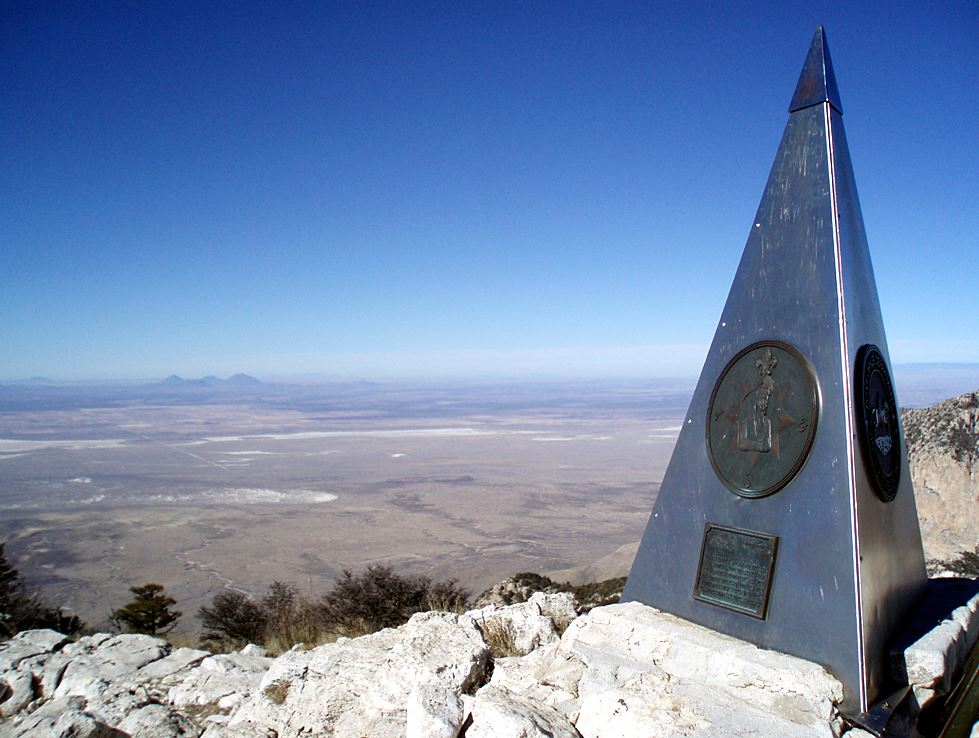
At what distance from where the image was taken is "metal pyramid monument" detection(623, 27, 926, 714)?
Answer: 3549mm

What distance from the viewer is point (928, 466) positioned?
11875 millimetres

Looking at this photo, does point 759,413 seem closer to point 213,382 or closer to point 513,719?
point 513,719

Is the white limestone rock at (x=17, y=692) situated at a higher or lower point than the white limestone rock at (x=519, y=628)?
lower

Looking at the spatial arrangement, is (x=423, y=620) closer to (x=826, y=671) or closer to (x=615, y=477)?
(x=826, y=671)

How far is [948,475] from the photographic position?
37.9 ft

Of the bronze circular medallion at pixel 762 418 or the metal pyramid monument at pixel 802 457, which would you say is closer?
the metal pyramid monument at pixel 802 457

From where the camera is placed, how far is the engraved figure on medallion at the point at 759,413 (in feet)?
13.0

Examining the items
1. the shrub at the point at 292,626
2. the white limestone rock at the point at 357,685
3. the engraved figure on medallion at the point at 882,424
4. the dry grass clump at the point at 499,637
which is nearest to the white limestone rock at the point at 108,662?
the shrub at the point at 292,626

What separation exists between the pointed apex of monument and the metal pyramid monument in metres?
0.01

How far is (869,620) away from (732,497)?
3.01 ft

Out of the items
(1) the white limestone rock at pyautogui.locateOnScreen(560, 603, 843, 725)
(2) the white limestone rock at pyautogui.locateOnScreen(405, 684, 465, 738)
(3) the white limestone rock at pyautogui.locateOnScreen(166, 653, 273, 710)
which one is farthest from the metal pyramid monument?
(3) the white limestone rock at pyautogui.locateOnScreen(166, 653, 273, 710)

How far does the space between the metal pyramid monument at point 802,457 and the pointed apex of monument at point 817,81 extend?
13 millimetres

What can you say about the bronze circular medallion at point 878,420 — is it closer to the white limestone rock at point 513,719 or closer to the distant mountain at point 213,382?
the white limestone rock at point 513,719

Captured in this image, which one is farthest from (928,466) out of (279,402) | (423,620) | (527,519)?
(279,402)
